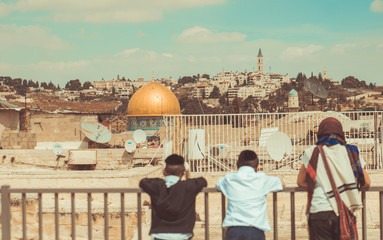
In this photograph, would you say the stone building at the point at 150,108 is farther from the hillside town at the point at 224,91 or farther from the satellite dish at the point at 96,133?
the hillside town at the point at 224,91

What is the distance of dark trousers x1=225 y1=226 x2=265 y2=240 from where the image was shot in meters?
3.23

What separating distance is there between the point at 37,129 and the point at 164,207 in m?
23.3

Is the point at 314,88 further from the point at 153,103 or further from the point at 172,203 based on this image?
the point at 172,203

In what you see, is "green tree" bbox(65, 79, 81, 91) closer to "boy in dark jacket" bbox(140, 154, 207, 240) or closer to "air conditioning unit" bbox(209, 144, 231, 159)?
"air conditioning unit" bbox(209, 144, 231, 159)

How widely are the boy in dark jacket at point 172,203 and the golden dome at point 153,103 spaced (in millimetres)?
26232

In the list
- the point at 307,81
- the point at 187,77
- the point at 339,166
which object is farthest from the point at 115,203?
the point at 187,77

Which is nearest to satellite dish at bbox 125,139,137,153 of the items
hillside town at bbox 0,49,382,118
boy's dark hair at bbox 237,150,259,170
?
boy's dark hair at bbox 237,150,259,170

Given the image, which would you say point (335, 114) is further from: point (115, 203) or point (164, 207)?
point (164, 207)

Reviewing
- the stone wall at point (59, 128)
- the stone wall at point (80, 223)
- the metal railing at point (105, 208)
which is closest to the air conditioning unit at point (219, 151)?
the stone wall at point (80, 223)

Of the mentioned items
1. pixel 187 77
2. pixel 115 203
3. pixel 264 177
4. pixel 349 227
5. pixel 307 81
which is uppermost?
pixel 187 77

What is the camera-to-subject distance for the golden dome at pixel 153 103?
98.2ft

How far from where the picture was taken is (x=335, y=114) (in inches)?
625

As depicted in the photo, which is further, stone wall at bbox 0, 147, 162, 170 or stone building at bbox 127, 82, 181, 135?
stone building at bbox 127, 82, 181, 135

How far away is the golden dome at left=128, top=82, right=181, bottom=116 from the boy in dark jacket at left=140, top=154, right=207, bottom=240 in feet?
86.1
